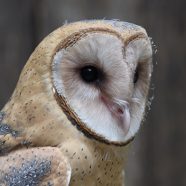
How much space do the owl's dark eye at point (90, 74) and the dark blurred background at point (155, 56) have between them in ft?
4.54

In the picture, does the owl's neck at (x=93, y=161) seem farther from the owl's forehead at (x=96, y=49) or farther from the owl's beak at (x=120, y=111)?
the owl's forehead at (x=96, y=49)

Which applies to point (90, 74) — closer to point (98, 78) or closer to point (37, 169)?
point (98, 78)

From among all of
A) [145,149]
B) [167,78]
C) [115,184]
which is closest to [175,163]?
[145,149]

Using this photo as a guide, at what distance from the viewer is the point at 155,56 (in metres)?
3.75

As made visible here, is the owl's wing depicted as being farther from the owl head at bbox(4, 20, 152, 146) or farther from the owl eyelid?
the owl eyelid

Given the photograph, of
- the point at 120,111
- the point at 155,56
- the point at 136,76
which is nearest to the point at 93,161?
the point at 120,111

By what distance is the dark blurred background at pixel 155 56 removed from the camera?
3.78 m

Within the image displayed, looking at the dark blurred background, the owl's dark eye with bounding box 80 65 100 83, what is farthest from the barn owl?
the dark blurred background

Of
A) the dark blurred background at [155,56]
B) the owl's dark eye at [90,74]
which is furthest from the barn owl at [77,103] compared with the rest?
the dark blurred background at [155,56]

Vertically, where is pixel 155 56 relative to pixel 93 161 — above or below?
below

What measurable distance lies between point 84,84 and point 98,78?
4 cm

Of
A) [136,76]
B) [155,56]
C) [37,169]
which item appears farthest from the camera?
[155,56]

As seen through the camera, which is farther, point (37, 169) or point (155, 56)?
point (155, 56)

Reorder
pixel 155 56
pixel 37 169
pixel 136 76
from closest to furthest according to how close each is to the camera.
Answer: pixel 37 169 < pixel 136 76 < pixel 155 56
